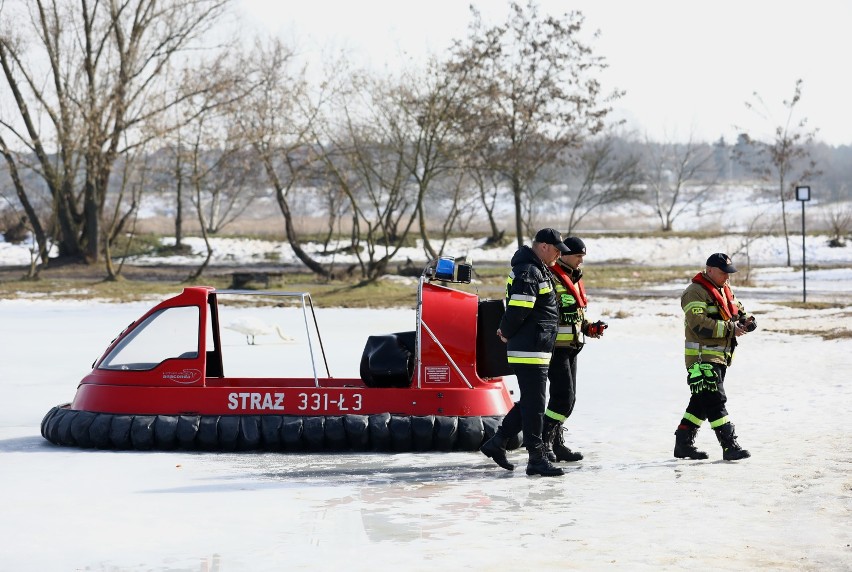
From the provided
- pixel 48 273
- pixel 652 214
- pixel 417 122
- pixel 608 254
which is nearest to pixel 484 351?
pixel 417 122

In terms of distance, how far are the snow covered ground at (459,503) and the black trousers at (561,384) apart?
0.37 m

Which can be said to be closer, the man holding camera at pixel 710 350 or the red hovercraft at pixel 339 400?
the man holding camera at pixel 710 350

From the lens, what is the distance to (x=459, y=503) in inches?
238

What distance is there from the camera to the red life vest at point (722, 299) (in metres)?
7.24

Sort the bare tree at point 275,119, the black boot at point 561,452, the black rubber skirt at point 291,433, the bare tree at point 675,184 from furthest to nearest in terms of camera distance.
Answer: the bare tree at point 675,184 < the bare tree at point 275,119 < the black rubber skirt at point 291,433 < the black boot at point 561,452

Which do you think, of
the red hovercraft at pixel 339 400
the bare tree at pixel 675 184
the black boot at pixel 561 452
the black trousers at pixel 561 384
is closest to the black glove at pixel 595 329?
the black trousers at pixel 561 384

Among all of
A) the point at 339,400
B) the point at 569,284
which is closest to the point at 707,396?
the point at 569,284

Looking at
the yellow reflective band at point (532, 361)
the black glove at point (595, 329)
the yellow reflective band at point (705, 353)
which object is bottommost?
the yellow reflective band at point (705, 353)

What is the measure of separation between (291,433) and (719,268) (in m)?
2.86

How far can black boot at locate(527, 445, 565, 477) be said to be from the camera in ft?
22.2

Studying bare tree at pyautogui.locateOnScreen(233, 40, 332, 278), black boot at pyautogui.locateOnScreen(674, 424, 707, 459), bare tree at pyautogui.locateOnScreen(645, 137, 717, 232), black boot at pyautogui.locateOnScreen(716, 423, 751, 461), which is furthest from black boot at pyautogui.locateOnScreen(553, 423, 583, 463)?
bare tree at pyautogui.locateOnScreen(645, 137, 717, 232)

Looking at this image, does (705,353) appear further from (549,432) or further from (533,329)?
(533,329)

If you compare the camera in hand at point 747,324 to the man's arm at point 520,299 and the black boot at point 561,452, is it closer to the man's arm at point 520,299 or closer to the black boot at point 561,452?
the black boot at point 561,452

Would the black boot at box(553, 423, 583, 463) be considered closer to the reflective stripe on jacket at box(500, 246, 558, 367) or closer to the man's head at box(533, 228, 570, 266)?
the reflective stripe on jacket at box(500, 246, 558, 367)
